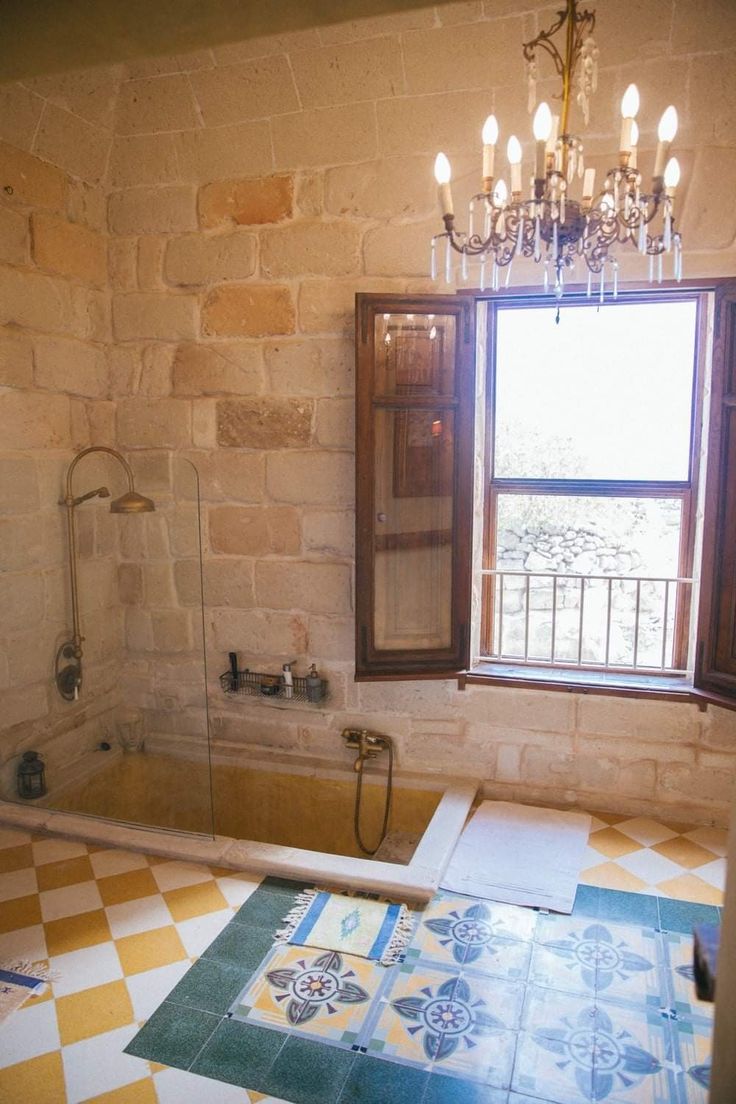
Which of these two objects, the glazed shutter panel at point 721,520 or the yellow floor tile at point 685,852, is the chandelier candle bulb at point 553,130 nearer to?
the glazed shutter panel at point 721,520

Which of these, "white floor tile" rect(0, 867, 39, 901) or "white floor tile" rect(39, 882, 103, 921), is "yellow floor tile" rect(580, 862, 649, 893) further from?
"white floor tile" rect(0, 867, 39, 901)

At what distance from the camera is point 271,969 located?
206 cm

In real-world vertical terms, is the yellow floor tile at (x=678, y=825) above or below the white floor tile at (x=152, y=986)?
above

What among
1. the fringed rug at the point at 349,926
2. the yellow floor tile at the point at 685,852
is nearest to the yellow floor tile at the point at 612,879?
the yellow floor tile at the point at 685,852

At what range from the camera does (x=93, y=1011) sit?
190 centimetres

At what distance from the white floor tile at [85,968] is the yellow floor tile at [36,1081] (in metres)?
0.22

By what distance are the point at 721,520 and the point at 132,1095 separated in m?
2.40

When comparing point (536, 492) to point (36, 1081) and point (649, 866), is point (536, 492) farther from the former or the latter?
point (36, 1081)

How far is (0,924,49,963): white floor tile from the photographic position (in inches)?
82.9

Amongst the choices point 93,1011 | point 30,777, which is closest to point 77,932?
point 93,1011

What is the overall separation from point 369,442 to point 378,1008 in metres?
1.84

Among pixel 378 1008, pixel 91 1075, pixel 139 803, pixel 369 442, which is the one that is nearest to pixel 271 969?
pixel 378 1008

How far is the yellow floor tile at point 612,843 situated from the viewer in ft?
8.79

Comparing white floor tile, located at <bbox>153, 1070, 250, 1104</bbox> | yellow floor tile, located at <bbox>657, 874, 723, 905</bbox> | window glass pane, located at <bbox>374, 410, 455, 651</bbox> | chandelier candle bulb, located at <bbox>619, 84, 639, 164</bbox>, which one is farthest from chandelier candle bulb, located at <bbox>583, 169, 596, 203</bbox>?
white floor tile, located at <bbox>153, 1070, 250, 1104</bbox>
